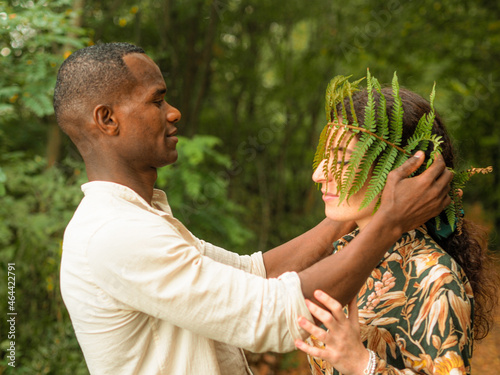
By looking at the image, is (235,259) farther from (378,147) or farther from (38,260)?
(38,260)

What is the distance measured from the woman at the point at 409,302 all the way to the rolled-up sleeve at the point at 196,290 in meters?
0.09

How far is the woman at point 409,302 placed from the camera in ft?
5.19

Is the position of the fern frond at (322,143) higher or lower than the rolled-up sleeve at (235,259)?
higher

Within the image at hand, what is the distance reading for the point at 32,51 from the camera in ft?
14.2

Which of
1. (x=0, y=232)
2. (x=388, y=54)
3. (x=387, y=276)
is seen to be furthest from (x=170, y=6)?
(x=387, y=276)

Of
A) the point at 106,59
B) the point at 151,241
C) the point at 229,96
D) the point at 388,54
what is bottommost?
the point at 229,96

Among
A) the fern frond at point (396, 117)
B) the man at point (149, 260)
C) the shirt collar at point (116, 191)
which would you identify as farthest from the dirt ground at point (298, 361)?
the fern frond at point (396, 117)

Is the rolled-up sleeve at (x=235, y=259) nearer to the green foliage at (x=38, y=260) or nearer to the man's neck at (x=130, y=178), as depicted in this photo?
the man's neck at (x=130, y=178)

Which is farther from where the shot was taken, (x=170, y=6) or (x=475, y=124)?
(x=475, y=124)

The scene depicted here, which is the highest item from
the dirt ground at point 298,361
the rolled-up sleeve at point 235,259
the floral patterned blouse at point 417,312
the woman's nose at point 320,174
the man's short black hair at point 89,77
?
the man's short black hair at point 89,77

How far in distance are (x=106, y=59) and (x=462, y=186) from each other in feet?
4.83

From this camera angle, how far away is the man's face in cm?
188

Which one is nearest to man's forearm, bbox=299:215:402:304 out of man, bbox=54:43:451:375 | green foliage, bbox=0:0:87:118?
man, bbox=54:43:451:375

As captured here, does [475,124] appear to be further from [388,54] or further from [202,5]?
[202,5]
